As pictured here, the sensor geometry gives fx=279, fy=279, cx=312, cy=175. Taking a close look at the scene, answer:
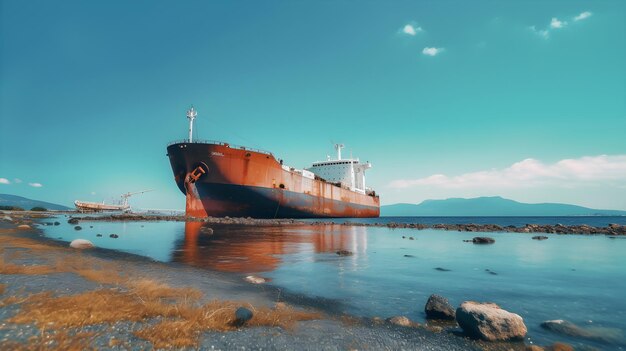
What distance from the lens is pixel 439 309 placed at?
4.59m

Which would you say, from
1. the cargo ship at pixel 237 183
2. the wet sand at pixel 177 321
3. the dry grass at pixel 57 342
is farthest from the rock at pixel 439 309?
the cargo ship at pixel 237 183

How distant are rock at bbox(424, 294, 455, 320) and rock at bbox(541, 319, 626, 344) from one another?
4.64 feet

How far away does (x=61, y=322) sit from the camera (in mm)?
3523

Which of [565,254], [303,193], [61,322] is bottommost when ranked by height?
[565,254]

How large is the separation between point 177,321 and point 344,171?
61.3 m

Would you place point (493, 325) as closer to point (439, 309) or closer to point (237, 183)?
point (439, 309)

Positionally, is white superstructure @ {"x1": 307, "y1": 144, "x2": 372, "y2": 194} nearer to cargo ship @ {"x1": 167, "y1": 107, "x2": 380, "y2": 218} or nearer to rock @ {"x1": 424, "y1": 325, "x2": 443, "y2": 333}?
cargo ship @ {"x1": 167, "y1": 107, "x2": 380, "y2": 218}

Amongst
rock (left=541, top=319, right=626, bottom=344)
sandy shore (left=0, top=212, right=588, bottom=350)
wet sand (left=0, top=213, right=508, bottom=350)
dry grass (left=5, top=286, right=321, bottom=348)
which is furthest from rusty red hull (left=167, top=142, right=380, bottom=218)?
rock (left=541, top=319, right=626, bottom=344)

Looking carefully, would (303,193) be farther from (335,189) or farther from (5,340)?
(5,340)

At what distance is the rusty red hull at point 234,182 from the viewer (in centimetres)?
3203

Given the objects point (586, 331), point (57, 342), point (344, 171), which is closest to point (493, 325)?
point (586, 331)

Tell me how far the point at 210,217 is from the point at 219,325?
1369 inches

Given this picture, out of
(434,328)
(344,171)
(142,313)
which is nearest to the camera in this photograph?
(142,313)

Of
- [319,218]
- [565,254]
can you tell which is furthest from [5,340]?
[319,218]
